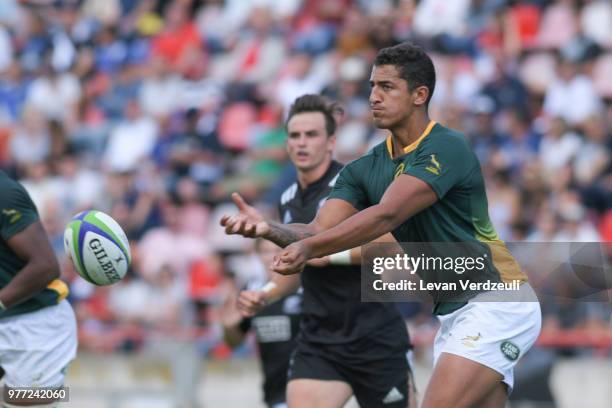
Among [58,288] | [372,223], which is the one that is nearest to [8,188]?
[58,288]

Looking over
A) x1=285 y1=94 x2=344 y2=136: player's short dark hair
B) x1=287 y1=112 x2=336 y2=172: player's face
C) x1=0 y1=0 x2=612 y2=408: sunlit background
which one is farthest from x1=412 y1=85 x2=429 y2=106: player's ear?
x1=0 y1=0 x2=612 y2=408: sunlit background

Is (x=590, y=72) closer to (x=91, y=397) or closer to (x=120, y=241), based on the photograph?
(x=91, y=397)

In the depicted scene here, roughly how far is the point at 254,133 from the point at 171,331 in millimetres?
4280

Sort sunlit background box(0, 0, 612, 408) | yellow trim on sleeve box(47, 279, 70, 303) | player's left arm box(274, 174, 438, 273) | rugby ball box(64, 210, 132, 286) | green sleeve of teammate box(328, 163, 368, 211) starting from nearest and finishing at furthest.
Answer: player's left arm box(274, 174, 438, 273), green sleeve of teammate box(328, 163, 368, 211), rugby ball box(64, 210, 132, 286), yellow trim on sleeve box(47, 279, 70, 303), sunlit background box(0, 0, 612, 408)

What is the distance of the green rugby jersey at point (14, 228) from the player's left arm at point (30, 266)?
0.06 meters

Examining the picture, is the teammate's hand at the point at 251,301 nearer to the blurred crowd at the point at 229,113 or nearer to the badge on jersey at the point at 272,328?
the badge on jersey at the point at 272,328

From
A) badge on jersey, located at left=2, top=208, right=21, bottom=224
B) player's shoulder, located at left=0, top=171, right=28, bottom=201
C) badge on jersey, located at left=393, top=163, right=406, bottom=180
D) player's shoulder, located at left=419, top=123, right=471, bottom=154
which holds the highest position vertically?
player's shoulder, located at left=419, top=123, right=471, bottom=154

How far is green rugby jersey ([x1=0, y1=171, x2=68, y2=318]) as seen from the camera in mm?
8508

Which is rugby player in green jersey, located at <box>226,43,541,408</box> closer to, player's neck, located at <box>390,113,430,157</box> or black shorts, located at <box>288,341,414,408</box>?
player's neck, located at <box>390,113,430,157</box>

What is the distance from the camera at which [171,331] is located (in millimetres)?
13281

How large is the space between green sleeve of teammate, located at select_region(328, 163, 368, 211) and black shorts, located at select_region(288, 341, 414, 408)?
1.52 meters

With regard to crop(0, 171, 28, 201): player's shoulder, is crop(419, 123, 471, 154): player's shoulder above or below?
above

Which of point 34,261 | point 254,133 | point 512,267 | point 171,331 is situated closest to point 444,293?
point 512,267

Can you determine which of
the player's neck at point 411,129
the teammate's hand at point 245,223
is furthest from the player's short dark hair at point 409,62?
the teammate's hand at point 245,223
